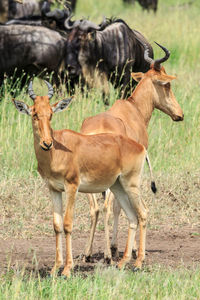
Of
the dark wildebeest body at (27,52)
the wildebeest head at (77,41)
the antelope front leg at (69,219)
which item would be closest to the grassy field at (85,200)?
the antelope front leg at (69,219)

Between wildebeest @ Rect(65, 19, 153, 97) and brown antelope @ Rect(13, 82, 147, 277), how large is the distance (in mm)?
7162

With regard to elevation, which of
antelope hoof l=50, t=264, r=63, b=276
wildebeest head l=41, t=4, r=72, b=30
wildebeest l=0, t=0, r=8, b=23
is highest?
wildebeest l=0, t=0, r=8, b=23

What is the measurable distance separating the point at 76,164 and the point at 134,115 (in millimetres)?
1638

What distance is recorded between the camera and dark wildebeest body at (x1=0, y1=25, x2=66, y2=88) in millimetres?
13695

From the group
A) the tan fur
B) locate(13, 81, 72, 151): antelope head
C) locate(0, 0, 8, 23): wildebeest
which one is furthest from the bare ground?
locate(0, 0, 8, 23): wildebeest

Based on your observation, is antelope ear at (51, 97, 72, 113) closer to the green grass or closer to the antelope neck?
the green grass

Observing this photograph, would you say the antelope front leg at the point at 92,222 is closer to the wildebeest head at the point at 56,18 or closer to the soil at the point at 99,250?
the soil at the point at 99,250

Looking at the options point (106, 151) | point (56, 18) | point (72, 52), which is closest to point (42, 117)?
point (106, 151)

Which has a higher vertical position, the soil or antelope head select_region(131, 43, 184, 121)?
antelope head select_region(131, 43, 184, 121)

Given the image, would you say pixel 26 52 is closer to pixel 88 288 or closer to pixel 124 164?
pixel 124 164

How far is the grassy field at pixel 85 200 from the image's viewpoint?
5.44m

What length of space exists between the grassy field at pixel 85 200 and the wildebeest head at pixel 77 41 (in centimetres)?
87

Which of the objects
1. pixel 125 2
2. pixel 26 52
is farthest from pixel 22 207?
pixel 125 2

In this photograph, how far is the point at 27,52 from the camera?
13766 mm
